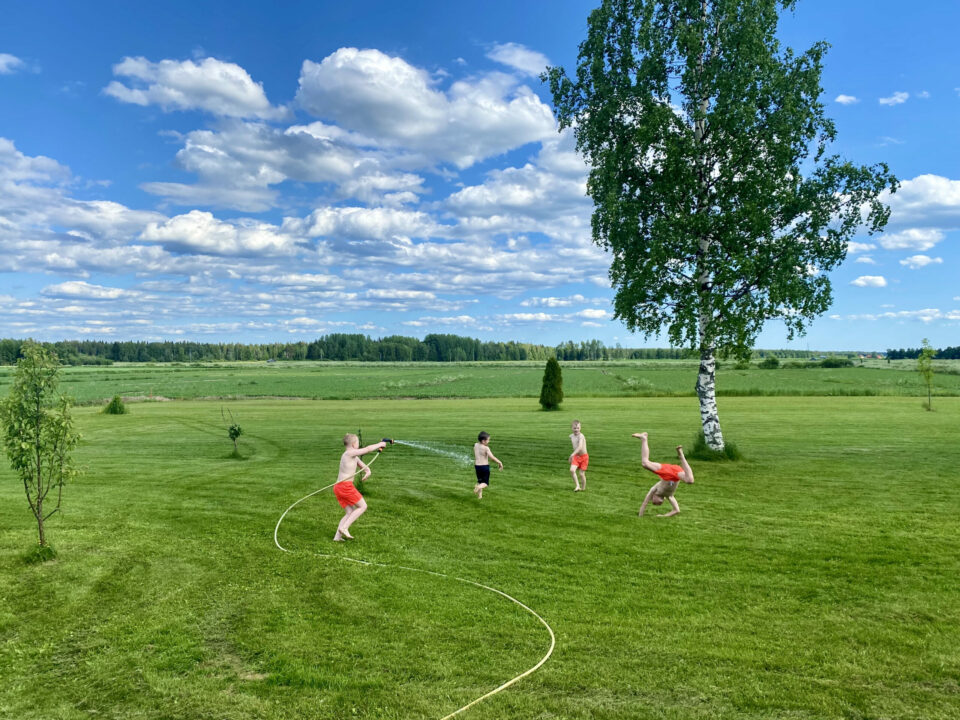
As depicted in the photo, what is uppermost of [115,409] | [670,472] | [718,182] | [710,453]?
[718,182]

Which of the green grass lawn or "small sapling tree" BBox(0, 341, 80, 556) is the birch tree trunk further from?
"small sapling tree" BBox(0, 341, 80, 556)

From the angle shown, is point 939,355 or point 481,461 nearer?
point 481,461

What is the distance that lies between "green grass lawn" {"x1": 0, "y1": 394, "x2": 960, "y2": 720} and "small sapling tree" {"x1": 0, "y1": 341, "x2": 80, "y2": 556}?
1952 millimetres

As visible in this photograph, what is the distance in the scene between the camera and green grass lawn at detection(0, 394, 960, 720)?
6.62 m

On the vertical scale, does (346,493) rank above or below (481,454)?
below

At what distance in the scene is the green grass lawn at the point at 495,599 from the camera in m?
6.62

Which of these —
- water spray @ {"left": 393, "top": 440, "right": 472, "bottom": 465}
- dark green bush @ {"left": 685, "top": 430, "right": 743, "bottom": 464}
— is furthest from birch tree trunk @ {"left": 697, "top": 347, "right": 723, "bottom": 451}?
water spray @ {"left": 393, "top": 440, "right": 472, "bottom": 465}

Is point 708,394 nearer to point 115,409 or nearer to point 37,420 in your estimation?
point 37,420

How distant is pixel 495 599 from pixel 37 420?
388 inches

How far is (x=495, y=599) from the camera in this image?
9.22 m

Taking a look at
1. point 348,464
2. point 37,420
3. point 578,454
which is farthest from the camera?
point 578,454

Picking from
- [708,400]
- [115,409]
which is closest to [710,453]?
[708,400]

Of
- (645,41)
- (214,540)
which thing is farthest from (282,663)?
(645,41)

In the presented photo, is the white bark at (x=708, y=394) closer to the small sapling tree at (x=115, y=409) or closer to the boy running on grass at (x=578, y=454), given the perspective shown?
the boy running on grass at (x=578, y=454)
